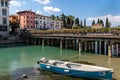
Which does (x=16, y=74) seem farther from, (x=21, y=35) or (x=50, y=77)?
(x=21, y=35)

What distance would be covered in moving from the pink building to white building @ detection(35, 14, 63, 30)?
4.66 meters

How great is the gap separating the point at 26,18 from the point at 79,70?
221ft

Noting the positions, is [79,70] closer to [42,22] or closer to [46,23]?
[42,22]

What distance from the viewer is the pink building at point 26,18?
84.2 m

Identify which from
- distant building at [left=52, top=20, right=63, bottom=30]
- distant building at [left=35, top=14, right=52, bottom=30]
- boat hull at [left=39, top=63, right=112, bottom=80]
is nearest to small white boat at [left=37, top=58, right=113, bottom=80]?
boat hull at [left=39, top=63, right=112, bottom=80]

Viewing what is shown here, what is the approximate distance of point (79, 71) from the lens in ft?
64.6

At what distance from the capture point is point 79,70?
19766mm

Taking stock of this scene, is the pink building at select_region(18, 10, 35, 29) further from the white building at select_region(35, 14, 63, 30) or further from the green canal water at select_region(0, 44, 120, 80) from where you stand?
the green canal water at select_region(0, 44, 120, 80)

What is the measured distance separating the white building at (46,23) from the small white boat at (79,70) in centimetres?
7088

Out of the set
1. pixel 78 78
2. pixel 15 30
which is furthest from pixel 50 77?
pixel 15 30

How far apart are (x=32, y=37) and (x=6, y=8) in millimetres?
15215

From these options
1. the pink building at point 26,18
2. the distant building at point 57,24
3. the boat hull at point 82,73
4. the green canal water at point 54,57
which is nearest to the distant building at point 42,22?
the distant building at point 57,24

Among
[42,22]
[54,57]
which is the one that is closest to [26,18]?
[42,22]

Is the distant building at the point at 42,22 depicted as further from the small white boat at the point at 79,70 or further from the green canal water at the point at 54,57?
the small white boat at the point at 79,70
